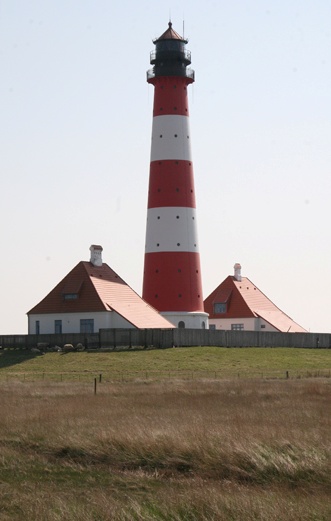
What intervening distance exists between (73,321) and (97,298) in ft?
8.11

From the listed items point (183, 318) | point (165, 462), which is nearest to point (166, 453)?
point (165, 462)

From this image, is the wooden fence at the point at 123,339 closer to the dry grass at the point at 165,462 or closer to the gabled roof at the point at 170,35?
the gabled roof at the point at 170,35

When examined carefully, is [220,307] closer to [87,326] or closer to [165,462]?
[87,326]

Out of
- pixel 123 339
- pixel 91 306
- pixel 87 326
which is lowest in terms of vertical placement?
pixel 123 339

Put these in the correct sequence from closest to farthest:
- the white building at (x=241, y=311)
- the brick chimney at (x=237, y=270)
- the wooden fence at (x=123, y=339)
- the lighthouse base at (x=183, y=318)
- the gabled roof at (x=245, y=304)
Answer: the wooden fence at (x=123, y=339) < the lighthouse base at (x=183, y=318) < the white building at (x=241, y=311) < the gabled roof at (x=245, y=304) < the brick chimney at (x=237, y=270)

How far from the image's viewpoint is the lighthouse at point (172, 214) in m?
70.9

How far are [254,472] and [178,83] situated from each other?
56114mm

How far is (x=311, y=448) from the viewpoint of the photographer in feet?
67.6

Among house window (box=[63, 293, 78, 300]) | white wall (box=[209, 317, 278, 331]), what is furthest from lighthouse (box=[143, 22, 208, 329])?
white wall (box=[209, 317, 278, 331])

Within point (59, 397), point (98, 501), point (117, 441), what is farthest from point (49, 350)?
point (98, 501)

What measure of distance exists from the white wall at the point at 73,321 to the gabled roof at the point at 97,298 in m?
0.30

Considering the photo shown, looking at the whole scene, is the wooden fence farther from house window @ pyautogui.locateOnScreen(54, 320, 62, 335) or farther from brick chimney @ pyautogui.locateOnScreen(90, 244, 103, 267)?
brick chimney @ pyautogui.locateOnScreen(90, 244, 103, 267)

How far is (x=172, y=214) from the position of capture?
233 feet

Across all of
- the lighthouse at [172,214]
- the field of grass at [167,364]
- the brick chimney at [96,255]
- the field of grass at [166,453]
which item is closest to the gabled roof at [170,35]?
the lighthouse at [172,214]
